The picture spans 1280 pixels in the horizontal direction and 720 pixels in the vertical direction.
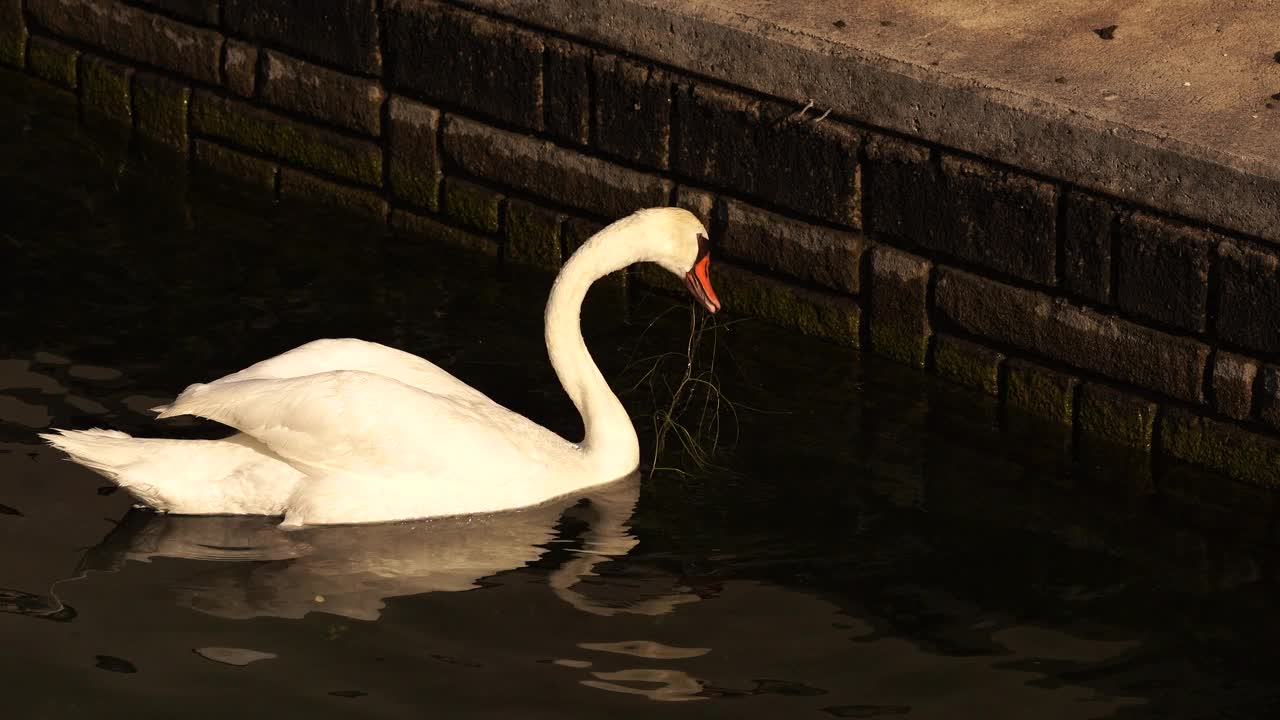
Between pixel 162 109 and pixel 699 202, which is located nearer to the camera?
pixel 699 202

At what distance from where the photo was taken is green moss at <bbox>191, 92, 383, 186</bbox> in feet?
31.7

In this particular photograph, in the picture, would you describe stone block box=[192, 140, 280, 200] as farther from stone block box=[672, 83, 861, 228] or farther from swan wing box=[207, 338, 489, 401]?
swan wing box=[207, 338, 489, 401]

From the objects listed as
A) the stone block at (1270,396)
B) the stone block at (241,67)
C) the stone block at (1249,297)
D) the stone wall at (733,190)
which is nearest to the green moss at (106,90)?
the stone wall at (733,190)

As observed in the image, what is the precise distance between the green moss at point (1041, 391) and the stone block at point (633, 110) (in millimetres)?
1718

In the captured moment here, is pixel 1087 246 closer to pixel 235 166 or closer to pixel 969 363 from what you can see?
pixel 969 363

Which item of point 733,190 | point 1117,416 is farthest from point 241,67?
point 1117,416

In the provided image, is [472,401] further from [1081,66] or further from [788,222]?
[1081,66]

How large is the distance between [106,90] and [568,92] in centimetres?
292

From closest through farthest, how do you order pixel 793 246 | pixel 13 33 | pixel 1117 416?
pixel 1117 416 < pixel 793 246 < pixel 13 33

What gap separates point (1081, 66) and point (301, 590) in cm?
358

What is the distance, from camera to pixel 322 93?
9.68 m

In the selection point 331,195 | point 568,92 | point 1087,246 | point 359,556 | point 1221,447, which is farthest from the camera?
point 331,195

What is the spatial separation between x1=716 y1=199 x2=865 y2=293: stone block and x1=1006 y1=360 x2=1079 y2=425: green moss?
0.77 m

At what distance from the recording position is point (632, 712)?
5867 millimetres
